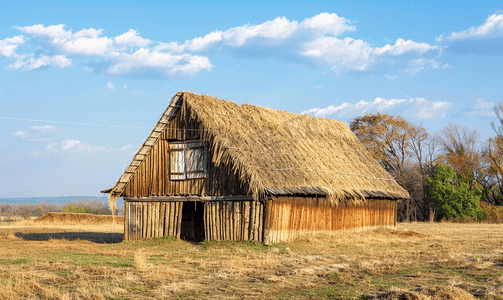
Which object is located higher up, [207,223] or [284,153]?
[284,153]

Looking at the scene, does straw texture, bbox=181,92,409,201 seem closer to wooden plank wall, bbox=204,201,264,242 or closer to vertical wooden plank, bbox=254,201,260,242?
vertical wooden plank, bbox=254,201,260,242

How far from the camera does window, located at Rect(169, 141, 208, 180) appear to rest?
67.6 feet

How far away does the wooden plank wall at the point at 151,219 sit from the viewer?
21281mm

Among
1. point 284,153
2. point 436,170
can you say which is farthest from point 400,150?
point 284,153

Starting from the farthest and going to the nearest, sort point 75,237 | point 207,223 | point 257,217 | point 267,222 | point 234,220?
point 75,237 → point 207,223 → point 234,220 → point 257,217 → point 267,222

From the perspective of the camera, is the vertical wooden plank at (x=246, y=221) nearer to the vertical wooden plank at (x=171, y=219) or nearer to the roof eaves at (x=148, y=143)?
the vertical wooden plank at (x=171, y=219)

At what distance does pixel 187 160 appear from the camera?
2106cm

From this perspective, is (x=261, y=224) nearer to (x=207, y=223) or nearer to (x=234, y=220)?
(x=234, y=220)

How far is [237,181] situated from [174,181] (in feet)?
11.3

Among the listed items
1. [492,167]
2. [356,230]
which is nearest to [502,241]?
[356,230]

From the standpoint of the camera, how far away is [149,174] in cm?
2214

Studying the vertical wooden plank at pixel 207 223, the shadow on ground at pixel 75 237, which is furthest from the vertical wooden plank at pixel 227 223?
the shadow on ground at pixel 75 237

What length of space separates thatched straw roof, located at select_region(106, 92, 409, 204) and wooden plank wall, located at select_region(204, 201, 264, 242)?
0.91 m

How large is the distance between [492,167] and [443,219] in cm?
741
